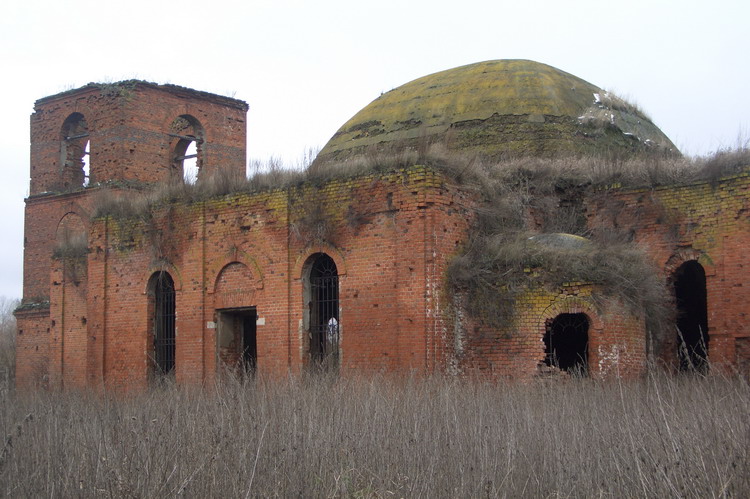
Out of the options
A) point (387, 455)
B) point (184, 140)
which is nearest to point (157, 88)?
point (184, 140)

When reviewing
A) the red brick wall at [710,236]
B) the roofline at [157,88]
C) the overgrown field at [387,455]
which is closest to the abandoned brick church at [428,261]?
the red brick wall at [710,236]

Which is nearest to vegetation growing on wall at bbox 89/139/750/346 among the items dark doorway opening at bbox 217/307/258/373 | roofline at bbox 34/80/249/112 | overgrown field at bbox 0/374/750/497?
dark doorway opening at bbox 217/307/258/373

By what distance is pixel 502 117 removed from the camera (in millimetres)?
18938

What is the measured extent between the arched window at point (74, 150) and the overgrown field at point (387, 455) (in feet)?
59.4

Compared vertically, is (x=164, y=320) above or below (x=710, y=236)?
below

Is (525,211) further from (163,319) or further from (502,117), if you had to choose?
(163,319)

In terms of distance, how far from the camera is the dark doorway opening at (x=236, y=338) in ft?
57.5

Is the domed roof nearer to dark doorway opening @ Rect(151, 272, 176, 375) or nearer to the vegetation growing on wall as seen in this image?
the vegetation growing on wall

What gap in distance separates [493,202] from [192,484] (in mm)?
10051

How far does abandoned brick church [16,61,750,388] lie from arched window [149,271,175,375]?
4 cm

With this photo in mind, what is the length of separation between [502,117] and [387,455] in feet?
40.0

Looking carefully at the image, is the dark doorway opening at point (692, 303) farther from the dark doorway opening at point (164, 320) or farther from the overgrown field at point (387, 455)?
the dark doorway opening at point (164, 320)

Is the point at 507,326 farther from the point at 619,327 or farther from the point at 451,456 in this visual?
the point at 451,456

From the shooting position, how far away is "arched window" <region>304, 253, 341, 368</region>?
16125 mm
